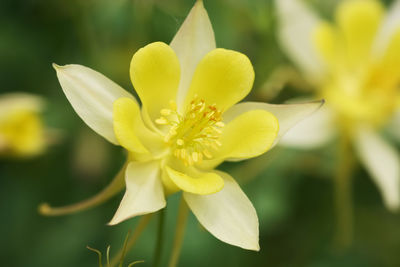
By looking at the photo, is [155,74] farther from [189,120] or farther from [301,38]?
[301,38]

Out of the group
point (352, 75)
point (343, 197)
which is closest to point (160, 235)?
point (343, 197)

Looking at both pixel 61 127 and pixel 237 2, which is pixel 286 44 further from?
pixel 61 127

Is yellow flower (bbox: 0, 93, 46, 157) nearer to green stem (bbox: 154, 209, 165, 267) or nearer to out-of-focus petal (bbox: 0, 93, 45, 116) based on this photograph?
out-of-focus petal (bbox: 0, 93, 45, 116)

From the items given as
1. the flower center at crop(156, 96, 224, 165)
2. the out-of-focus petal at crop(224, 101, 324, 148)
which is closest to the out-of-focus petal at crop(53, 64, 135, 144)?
the flower center at crop(156, 96, 224, 165)

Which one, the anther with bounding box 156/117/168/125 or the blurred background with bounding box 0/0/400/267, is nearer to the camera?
the anther with bounding box 156/117/168/125

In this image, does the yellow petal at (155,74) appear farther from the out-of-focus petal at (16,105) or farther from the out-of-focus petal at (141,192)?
the out-of-focus petal at (16,105)

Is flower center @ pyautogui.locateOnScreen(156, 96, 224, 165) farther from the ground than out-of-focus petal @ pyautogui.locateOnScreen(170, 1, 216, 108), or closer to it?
closer to it

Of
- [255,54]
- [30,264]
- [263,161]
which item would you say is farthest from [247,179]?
[30,264]
